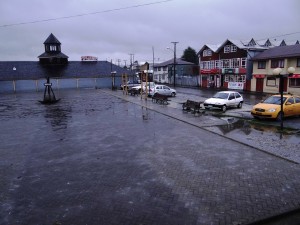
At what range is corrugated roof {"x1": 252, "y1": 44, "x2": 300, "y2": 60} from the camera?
37406 millimetres

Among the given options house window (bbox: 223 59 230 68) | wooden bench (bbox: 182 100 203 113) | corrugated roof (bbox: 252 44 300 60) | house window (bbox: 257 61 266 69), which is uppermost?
corrugated roof (bbox: 252 44 300 60)

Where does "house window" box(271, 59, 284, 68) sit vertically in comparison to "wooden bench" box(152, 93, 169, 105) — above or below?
above

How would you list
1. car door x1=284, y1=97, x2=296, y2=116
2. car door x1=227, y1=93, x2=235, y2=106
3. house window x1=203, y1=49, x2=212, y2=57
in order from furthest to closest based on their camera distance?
1. house window x1=203, y1=49, x2=212, y2=57
2. car door x1=227, y1=93, x2=235, y2=106
3. car door x1=284, y1=97, x2=296, y2=116

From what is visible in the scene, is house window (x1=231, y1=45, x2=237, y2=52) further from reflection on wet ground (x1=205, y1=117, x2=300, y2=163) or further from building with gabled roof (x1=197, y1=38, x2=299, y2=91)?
reflection on wet ground (x1=205, y1=117, x2=300, y2=163)

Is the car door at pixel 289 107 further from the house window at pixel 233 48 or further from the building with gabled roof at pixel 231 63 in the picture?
the house window at pixel 233 48

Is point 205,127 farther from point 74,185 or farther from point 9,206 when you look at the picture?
point 9,206

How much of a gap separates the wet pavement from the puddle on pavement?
91 mm

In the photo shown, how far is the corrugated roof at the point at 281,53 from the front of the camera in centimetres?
3741

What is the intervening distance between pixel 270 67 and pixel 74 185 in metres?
A: 39.6

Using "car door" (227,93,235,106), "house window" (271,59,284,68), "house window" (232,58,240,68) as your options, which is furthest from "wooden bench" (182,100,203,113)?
"house window" (232,58,240,68)

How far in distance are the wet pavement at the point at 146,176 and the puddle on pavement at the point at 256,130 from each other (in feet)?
0.30

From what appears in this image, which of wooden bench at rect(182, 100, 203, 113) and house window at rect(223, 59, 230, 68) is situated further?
house window at rect(223, 59, 230, 68)

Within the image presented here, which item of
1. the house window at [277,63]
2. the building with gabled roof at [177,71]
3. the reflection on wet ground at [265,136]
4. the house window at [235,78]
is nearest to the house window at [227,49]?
the house window at [235,78]

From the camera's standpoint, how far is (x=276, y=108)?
57.7 feet
